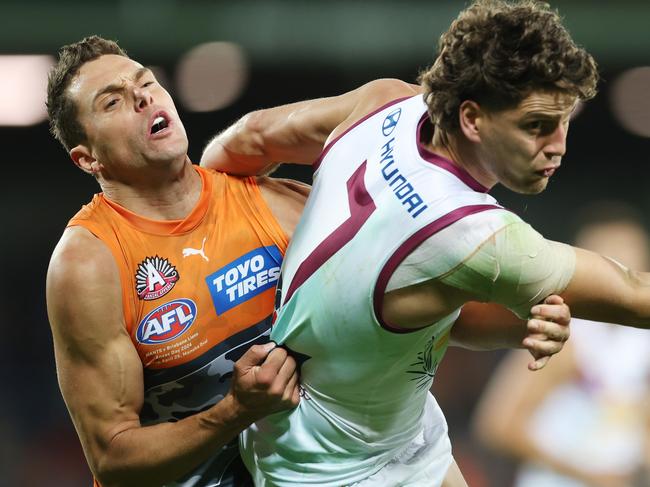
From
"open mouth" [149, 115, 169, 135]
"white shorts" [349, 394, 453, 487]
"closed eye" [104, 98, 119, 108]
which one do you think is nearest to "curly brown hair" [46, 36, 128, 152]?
"closed eye" [104, 98, 119, 108]

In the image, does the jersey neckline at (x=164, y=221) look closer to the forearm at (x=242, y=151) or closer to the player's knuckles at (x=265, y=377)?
the forearm at (x=242, y=151)

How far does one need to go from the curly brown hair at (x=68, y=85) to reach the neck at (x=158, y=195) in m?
0.19

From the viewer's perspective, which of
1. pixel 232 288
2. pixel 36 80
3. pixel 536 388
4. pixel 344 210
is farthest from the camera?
pixel 36 80

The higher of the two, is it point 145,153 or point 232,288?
point 145,153

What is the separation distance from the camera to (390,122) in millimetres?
2529

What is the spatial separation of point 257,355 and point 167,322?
35 centimetres

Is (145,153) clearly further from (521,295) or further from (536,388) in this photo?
(536,388)

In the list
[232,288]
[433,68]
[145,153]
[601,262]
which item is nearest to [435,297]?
[601,262]

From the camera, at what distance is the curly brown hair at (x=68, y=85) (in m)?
3.06

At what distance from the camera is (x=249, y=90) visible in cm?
718

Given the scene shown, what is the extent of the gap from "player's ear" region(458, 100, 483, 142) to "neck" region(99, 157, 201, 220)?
978mm

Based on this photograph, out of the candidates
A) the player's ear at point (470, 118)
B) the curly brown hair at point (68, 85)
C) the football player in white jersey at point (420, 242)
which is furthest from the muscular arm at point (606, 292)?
the curly brown hair at point (68, 85)

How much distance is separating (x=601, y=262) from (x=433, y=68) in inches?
22.4

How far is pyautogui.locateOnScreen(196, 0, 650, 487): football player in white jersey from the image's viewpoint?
2.26 meters
